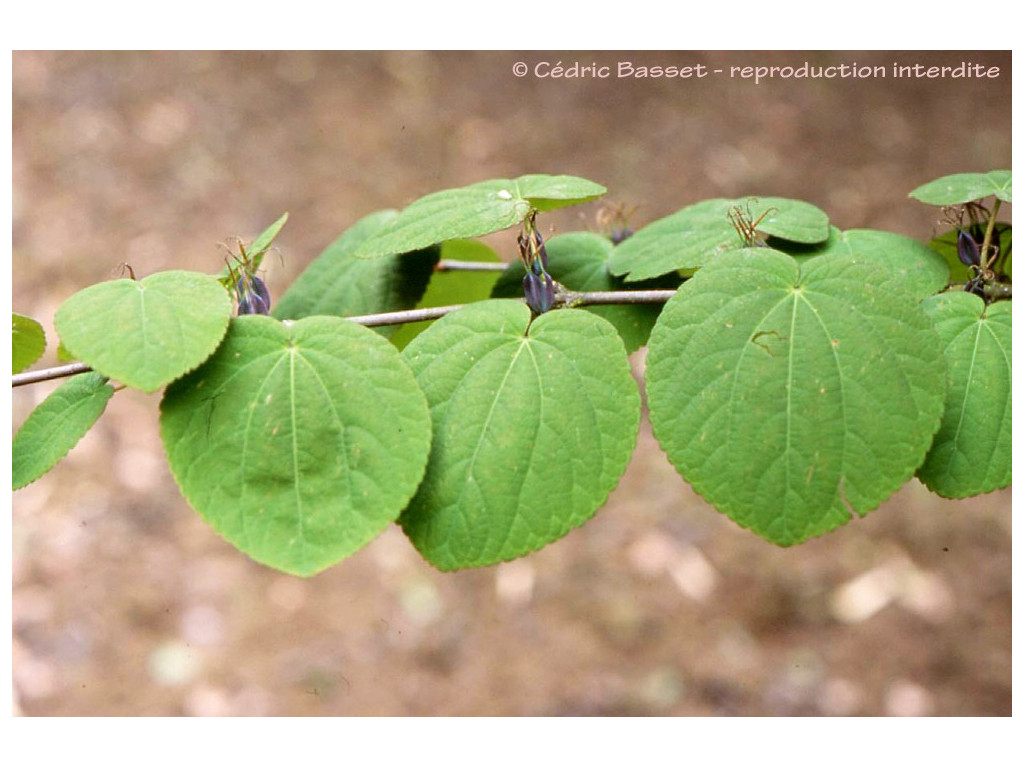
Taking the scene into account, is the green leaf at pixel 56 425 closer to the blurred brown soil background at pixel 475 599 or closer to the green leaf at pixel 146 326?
the green leaf at pixel 146 326

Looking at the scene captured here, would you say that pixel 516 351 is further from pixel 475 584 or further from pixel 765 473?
pixel 475 584

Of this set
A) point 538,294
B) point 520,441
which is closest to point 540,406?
point 520,441

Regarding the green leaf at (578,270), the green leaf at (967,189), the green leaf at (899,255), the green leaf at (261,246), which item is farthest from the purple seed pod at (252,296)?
the green leaf at (967,189)

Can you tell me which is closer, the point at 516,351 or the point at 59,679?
the point at 516,351

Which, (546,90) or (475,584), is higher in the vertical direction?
(546,90)

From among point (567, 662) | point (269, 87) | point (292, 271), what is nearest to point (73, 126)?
point (269, 87)

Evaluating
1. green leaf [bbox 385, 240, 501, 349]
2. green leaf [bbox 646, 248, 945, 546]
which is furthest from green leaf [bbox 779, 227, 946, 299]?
green leaf [bbox 385, 240, 501, 349]

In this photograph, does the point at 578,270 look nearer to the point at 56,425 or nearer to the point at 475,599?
the point at 56,425
